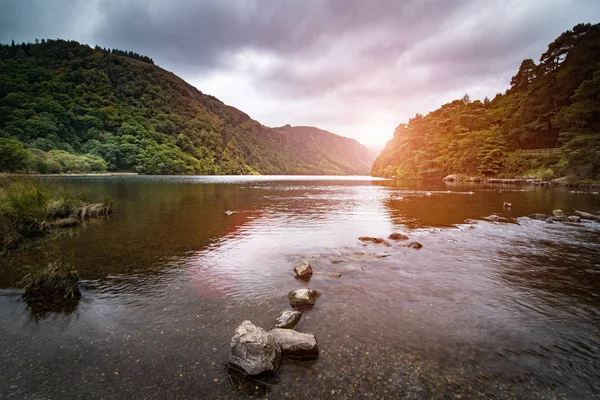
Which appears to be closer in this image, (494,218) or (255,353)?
(255,353)

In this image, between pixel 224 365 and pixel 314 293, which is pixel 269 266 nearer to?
pixel 314 293

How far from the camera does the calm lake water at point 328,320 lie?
5566mm

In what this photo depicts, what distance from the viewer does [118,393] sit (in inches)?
208

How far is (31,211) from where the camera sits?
672 inches

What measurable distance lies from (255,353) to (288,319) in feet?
6.75

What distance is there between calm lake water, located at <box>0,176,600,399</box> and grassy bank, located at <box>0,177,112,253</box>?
70.4 inches

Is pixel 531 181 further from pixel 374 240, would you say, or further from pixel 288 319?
pixel 288 319

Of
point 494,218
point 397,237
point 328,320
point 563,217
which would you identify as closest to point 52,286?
point 328,320

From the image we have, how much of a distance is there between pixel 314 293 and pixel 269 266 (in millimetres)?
3911

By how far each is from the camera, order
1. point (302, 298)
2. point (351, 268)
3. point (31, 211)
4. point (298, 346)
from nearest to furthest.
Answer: point (298, 346)
point (302, 298)
point (351, 268)
point (31, 211)

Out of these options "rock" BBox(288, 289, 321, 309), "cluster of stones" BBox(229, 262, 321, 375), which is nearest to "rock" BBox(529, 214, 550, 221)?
"rock" BBox(288, 289, 321, 309)

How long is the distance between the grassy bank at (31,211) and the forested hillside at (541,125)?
257 ft

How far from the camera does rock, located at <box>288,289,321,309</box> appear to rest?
8984 millimetres

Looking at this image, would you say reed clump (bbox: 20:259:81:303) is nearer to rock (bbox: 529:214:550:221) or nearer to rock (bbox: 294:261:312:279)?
rock (bbox: 294:261:312:279)
